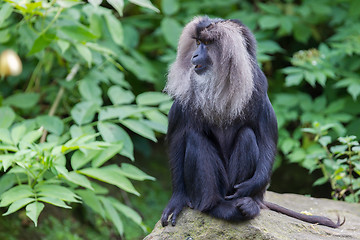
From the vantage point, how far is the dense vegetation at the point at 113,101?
15.1ft

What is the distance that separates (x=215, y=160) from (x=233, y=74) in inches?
28.2

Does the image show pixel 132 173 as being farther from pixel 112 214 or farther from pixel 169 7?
pixel 169 7

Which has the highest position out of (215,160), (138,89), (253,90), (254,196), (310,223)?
(253,90)

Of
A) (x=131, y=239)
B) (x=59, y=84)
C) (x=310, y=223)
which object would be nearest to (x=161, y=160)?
(x=131, y=239)

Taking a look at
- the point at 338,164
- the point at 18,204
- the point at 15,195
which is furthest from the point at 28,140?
→ the point at 338,164

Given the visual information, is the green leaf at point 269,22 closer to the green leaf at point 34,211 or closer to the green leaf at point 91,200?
the green leaf at point 91,200

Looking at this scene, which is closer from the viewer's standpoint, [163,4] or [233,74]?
[233,74]

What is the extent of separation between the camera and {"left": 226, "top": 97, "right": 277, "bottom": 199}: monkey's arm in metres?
4.08

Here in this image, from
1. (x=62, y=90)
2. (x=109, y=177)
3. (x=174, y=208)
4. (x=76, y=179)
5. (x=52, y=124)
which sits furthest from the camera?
(x=62, y=90)

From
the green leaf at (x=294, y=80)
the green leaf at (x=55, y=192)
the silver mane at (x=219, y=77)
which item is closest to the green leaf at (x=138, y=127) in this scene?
the silver mane at (x=219, y=77)

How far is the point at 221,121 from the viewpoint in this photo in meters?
4.12

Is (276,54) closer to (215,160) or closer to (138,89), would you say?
(138,89)

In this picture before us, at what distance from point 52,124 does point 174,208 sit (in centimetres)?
191

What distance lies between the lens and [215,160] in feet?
13.5
